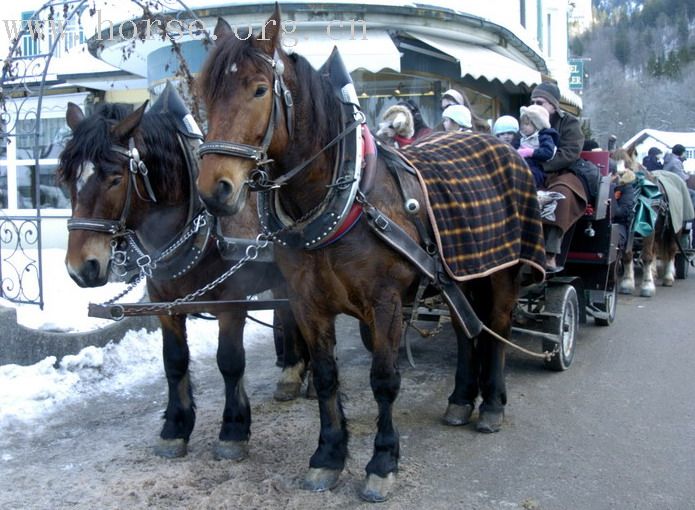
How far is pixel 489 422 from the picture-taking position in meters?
4.61

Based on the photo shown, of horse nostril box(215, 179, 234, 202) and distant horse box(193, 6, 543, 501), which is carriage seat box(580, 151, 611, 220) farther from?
horse nostril box(215, 179, 234, 202)

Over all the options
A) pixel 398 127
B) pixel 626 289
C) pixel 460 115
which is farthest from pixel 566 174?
pixel 626 289

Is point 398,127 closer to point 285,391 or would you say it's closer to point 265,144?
point 285,391

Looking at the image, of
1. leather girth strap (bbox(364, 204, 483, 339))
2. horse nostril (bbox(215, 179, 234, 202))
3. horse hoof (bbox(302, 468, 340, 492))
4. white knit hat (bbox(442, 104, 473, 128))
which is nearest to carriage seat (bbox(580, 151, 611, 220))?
white knit hat (bbox(442, 104, 473, 128))

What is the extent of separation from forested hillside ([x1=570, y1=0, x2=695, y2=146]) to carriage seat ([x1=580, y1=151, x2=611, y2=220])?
153 feet

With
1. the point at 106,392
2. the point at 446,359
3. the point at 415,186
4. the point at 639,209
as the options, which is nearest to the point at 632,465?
the point at 415,186

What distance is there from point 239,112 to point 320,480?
1889 mm

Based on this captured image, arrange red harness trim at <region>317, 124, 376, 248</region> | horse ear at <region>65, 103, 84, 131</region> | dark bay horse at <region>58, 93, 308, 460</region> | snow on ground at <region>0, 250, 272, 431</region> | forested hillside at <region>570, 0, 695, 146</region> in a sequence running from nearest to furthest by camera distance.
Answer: red harness trim at <region>317, 124, 376, 248</region>
dark bay horse at <region>58, 93, 308, 460</region>
horse ear at <region>65, 103, 84, 131</region>
snow on ground at <region>0, 250, 272, 431</region>
forested hillside at <region>570, 0, 695, 146</region>

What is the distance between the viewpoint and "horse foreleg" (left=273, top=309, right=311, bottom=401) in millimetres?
5340

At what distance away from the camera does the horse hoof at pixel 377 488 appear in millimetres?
3582

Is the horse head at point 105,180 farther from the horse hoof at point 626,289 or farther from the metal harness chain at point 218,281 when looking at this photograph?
the horse hoof at point 626,289

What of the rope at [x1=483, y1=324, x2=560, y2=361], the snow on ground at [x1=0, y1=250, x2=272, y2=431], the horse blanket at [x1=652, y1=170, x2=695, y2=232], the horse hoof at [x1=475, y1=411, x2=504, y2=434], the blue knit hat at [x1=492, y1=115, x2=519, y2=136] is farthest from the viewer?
the horse blanket at [x1=652, y1=170, x2=695, y2=232]

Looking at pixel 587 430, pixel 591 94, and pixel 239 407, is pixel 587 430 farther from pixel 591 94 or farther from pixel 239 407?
pixel 591 94

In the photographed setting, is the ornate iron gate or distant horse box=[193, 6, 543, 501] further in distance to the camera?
the ornate iron gate
